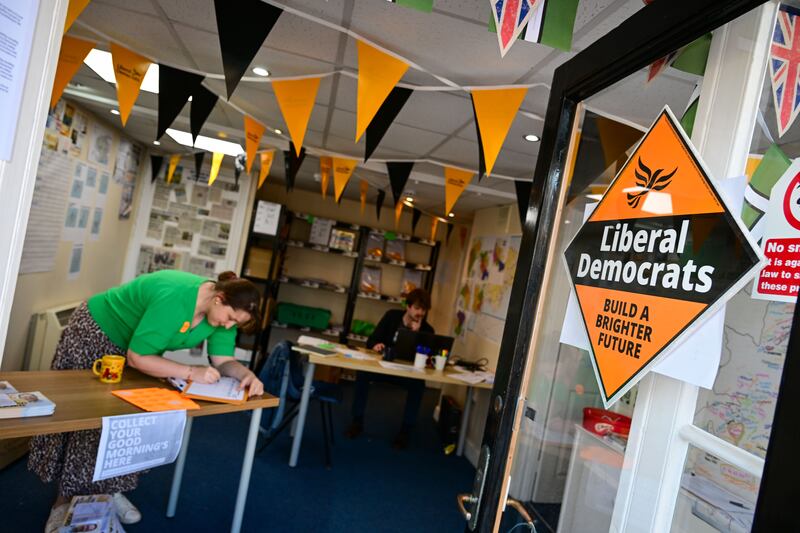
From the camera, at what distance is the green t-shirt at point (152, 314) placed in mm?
2283

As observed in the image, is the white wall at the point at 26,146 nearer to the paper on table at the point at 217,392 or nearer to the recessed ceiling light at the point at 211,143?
the paper on table at the point at 217,392

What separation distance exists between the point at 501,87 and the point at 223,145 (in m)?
2.71

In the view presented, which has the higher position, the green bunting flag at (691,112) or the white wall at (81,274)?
the green bunting flag at (691,112)

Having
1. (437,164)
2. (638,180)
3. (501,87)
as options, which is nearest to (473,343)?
(437,164)

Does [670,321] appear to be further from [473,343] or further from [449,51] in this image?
[473,343]

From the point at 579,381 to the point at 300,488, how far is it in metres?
2.56

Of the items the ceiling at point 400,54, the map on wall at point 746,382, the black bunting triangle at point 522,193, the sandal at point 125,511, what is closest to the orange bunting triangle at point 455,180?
the ceiling at point 400,54

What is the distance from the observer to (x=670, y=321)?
1.00 meters

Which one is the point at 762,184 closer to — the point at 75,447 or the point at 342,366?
the point at 75,447

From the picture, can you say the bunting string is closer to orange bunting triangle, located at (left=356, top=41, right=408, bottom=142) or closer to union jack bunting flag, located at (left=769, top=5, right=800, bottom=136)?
orange bunting triangle, located at (left=356, top=41, right=408, bottom=142)

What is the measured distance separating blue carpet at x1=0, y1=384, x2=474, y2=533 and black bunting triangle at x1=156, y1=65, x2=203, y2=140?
2.05 meters

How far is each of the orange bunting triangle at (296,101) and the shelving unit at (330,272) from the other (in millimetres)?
3868

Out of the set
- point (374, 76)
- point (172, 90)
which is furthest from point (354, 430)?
point (374, 76)

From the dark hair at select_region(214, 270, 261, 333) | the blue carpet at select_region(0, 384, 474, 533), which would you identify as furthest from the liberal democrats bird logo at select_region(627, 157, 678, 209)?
the blue carpet at select_region(0, 384, 474, 533)
